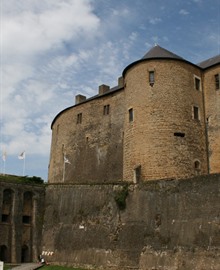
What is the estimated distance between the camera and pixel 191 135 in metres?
30.2

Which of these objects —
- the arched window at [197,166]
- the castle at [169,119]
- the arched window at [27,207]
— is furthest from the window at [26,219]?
the arched window at [197,166]

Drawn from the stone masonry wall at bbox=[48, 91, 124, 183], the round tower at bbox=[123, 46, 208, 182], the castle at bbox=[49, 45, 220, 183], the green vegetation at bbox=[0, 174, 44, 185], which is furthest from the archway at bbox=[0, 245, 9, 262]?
the round tower at bbox=[123, 46, 208, 182]

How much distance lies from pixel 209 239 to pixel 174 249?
2266mm

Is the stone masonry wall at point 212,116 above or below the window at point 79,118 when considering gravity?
below

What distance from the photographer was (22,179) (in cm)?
3472

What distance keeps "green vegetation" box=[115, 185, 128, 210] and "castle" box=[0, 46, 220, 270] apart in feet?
0.21

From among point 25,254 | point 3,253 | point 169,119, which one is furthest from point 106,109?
point 3,253

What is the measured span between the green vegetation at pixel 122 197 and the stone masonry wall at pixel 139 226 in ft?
0.25

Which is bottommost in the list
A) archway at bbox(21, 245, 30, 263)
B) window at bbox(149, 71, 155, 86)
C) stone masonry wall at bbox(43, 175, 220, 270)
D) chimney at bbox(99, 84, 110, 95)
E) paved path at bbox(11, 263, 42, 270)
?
paved path at bbox(11, 263, 42, 270)

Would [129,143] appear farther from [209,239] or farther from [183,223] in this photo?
[209,239]

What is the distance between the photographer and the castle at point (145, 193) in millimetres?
23859

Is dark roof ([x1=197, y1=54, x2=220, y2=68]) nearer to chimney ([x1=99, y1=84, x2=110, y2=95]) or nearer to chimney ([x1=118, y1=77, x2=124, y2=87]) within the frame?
chimney ([x1=118, y1=77, x2=124, y2=87])

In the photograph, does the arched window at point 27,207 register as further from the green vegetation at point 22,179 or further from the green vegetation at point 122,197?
the green vegetation at point 122,197

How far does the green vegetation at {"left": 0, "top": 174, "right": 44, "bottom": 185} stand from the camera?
33.7 m
